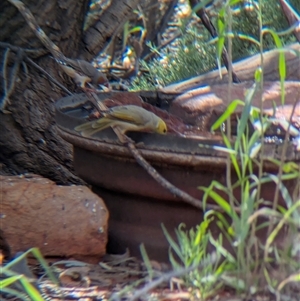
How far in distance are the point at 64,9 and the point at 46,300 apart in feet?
5.14

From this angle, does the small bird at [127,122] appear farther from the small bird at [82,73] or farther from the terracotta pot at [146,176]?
the small bird at [82,73]

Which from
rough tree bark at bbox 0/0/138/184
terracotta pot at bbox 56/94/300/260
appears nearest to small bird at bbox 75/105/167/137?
terracotta pot at bbox 56/94/300/260

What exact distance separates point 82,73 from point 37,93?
0.47 meters

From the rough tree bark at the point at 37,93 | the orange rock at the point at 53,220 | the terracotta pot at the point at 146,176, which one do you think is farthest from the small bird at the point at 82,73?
the orange rock at the point at 53,220

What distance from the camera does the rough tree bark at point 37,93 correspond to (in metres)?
2.96

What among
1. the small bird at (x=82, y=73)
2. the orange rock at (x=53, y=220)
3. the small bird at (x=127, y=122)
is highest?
the small bird at (x=82, y=73)

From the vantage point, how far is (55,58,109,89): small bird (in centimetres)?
240

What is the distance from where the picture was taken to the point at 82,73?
2.64 m

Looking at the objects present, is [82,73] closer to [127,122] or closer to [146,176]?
[127,122]

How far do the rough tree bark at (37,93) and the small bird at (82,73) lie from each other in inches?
12.2

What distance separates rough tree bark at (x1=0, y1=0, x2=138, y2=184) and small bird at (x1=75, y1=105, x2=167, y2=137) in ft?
3.02

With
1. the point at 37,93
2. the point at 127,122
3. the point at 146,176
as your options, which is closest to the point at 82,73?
the point at 37,93

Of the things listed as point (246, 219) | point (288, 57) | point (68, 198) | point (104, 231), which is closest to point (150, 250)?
point (104, 231)

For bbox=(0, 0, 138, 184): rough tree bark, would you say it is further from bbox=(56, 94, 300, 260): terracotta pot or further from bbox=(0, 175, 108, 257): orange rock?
bbox=(0, 175, 108, 257): orange rock
